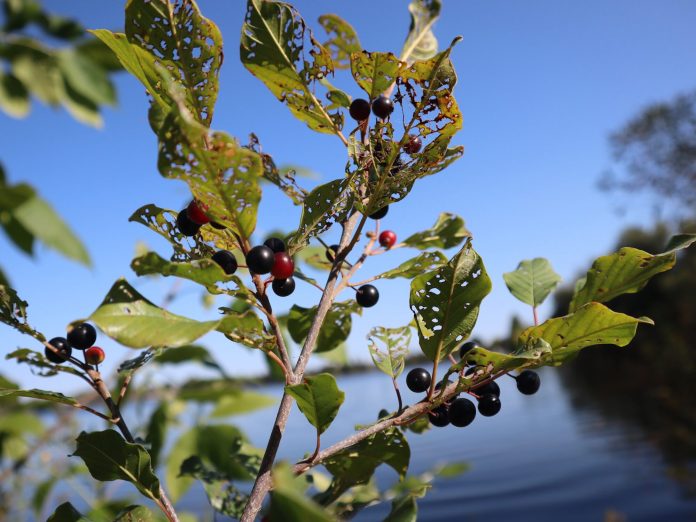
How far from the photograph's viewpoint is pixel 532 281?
3.00 ft

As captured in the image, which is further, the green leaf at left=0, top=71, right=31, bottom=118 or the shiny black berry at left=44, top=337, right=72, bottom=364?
the shiny black berry at left=44, top=337, right=72, bottom=364

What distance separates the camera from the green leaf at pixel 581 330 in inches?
23.9

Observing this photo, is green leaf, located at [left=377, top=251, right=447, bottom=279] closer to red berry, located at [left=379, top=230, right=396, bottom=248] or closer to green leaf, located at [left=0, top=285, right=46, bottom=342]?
red berry, located at [left=379, top=230, right=396, bottom=248]

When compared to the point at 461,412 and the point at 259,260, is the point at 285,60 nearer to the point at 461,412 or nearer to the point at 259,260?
the point at 259,260

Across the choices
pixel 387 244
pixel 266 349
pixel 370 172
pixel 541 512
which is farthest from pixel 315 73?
pixel 541 512

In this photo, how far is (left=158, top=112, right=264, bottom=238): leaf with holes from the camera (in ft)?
1.53

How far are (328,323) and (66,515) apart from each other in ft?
1.50

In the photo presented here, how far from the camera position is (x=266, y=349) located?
1.95 feet

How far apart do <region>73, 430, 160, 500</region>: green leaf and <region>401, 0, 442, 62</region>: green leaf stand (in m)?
0.66

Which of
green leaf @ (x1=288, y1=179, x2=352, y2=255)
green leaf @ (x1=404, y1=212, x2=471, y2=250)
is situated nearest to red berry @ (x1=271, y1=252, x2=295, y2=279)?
green leaf @ (x1=288, y1=179, x2=352, y2=255)

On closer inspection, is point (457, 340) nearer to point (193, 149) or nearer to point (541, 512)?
point (193, 149)

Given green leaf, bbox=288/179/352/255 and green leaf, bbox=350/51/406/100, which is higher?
green leaf, bbox=350/51/406/100

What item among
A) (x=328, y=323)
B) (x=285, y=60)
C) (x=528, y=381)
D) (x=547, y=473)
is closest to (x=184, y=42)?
(x=285, y=60)

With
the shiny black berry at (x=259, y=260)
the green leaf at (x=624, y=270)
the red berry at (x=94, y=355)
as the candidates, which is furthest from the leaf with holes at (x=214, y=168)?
the green leaf at (x=624, y=270)
